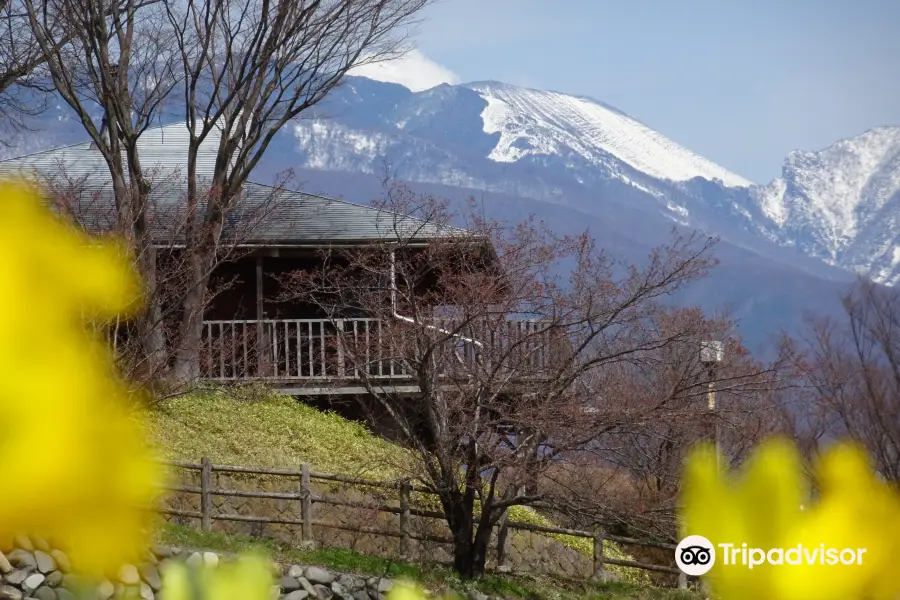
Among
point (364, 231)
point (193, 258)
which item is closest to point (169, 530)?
point (193, 258)

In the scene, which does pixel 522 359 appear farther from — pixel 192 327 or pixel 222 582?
pixel 222 582

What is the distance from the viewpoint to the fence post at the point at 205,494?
1115cm

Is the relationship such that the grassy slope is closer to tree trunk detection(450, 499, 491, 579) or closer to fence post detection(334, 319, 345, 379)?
fence post detection(334, 319, 345, 379)

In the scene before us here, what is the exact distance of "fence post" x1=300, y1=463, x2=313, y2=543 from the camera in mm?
11453

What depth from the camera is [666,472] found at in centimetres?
1101

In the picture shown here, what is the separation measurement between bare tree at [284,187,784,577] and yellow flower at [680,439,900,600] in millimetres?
8994

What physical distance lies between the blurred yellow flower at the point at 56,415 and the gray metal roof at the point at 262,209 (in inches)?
463

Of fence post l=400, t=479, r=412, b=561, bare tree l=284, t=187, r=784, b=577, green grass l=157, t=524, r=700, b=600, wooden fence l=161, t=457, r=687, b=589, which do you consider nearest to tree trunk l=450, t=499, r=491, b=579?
bare tree l=284, t=187, r=784, b=577

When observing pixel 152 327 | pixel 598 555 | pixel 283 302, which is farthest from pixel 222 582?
pixel 283 302

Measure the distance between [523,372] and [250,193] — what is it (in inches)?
340

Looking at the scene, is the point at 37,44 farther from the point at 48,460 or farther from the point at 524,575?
the point at 48,460

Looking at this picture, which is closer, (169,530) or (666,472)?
(169,530)

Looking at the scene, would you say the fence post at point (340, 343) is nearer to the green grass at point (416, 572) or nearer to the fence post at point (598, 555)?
the green grass at point (416, 572)

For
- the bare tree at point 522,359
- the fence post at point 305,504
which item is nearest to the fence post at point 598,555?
the bare tree at point 522,359
